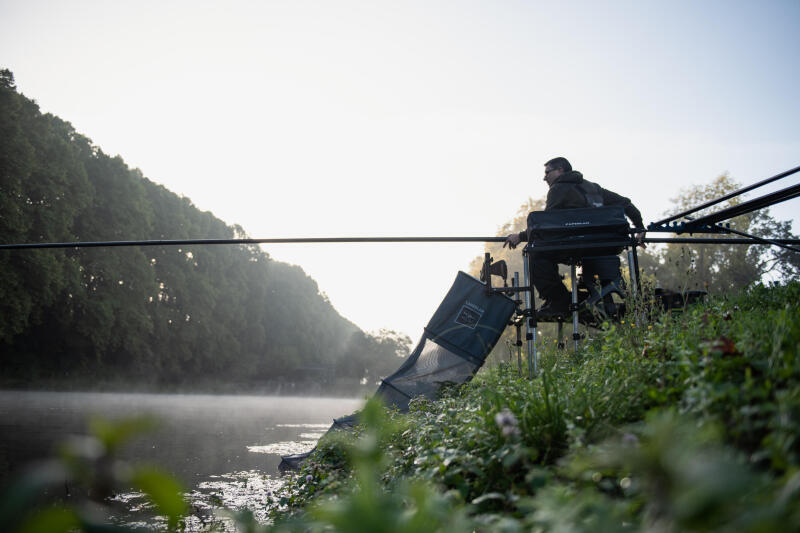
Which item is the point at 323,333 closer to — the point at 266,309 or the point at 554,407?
the point at 266,309

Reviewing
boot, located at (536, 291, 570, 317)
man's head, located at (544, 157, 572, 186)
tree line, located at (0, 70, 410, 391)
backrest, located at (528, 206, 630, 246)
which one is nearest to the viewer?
backrest, located at (528, 206, 630, 246)

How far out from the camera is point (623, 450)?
2.47 feet

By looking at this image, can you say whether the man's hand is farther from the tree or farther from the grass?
the tree

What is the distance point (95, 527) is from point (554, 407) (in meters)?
1.73

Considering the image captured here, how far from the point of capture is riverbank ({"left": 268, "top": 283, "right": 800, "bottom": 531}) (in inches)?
29.9

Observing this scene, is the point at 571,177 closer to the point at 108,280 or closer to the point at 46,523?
the point at 46,523

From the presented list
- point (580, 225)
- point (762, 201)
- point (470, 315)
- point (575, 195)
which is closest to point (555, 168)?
point (575, 195)

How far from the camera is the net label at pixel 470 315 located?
4.79 meters

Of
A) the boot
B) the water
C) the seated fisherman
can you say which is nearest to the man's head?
the seated fisherman

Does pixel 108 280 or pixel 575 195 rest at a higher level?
pixel 575 195

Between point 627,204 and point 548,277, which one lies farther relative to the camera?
point 627,204

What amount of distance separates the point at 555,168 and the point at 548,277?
1.35m

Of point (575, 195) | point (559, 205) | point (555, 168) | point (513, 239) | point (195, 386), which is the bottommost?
point (195, 386)

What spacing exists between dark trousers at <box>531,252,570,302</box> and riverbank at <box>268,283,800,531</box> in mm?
1509
